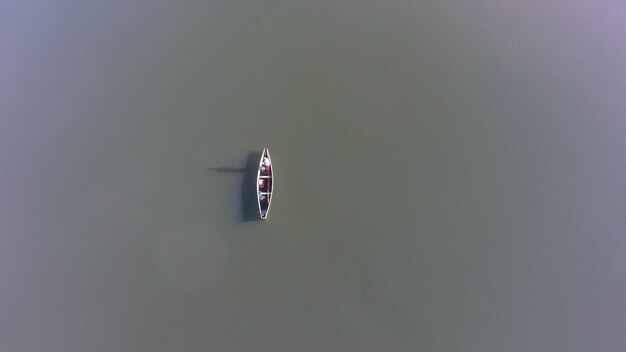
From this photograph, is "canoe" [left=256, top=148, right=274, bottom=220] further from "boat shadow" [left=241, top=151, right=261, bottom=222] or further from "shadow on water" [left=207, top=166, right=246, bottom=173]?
"shadow on water" [left=207, top=166, right=246, bottom=173]

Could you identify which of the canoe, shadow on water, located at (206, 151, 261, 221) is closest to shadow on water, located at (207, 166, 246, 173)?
shadow on water, located at (206, 151, 261, 221)

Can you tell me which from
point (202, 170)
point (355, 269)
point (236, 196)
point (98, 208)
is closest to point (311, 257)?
point (355, 269)

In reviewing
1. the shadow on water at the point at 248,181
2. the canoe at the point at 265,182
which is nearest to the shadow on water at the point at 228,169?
the shadow on water at the point at 248,181

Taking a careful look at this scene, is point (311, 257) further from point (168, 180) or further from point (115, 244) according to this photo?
point (115, 244)

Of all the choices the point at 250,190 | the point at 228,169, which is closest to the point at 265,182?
the point at 250,190

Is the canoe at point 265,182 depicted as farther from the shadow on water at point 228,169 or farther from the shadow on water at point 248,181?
the shadow on water at point 228,169
